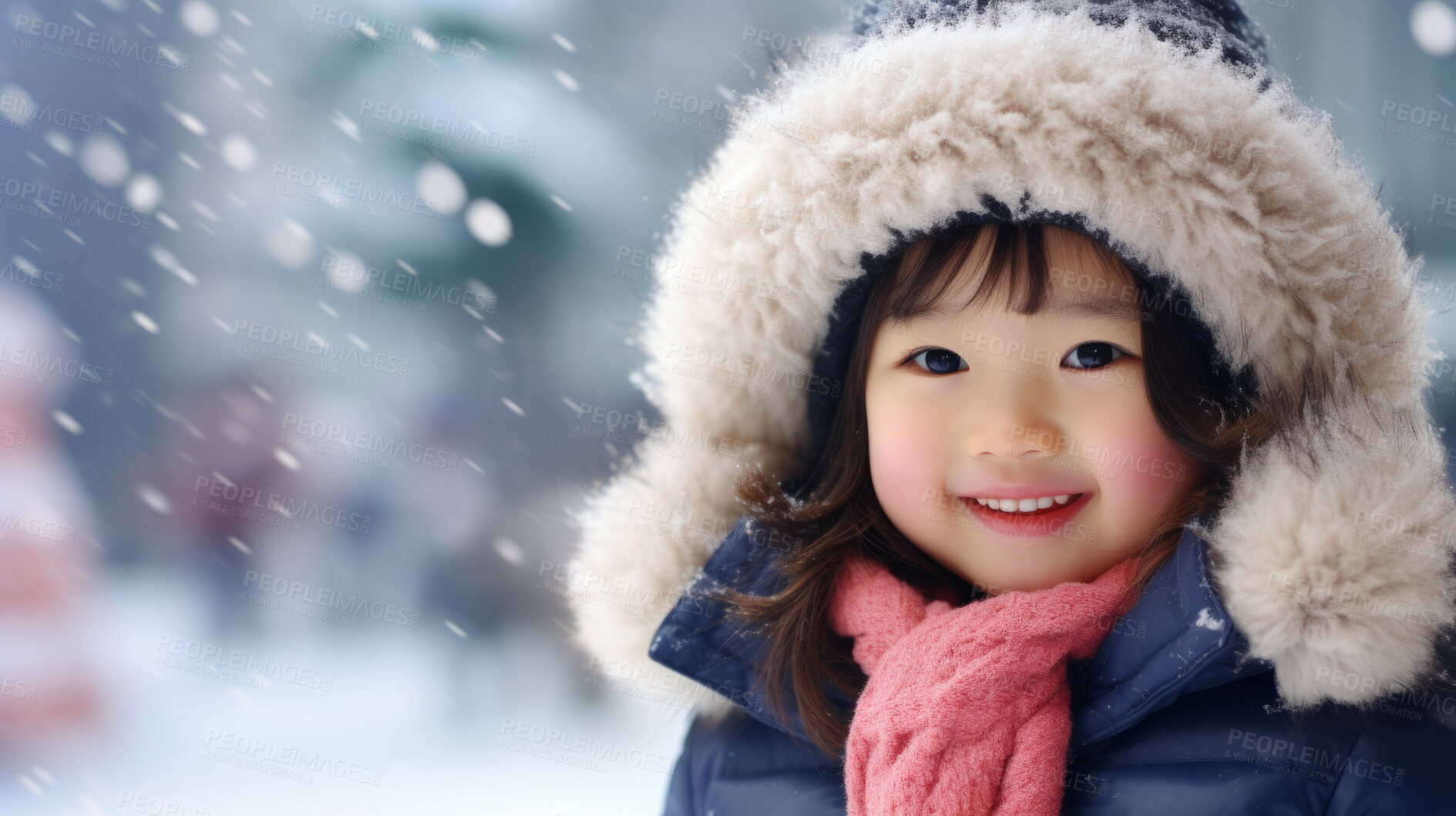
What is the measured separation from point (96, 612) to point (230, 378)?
0.70 metres

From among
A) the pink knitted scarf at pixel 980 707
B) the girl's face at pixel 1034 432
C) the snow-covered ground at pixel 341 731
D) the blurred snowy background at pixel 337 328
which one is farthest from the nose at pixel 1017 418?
the blurred snowy background at pixel 337 328

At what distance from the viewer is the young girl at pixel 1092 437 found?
0.61 m

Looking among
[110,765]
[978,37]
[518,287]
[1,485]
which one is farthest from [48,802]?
[978,37]

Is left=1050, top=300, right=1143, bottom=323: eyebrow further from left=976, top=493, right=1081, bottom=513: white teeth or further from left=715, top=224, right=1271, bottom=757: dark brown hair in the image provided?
left=976, top=493, right=1081, bottom=513: white teeth

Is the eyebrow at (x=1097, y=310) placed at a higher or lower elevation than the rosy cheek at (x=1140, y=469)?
higher

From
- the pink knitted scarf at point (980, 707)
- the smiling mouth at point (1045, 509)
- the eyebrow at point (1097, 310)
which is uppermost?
the eyebrow at point (1097, 310)

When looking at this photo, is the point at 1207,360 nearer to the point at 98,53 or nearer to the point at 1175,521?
the point at 1175,521

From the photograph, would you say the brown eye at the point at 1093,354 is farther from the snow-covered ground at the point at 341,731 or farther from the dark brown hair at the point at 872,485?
the snow-covered ground at the point at 341,731

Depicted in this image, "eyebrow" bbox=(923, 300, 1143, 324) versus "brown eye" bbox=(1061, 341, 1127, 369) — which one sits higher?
"eyebrow" bbox=(923, 300, 1143, 324)

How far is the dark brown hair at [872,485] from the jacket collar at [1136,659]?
0.08ft

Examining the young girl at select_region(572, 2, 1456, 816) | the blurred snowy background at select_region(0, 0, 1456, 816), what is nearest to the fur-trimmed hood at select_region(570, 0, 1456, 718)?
the young girl at select_region(572, 2, 1456, 816)

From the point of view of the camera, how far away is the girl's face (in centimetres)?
70

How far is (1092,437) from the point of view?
2.29 feet

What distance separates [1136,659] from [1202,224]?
33 centimetres
